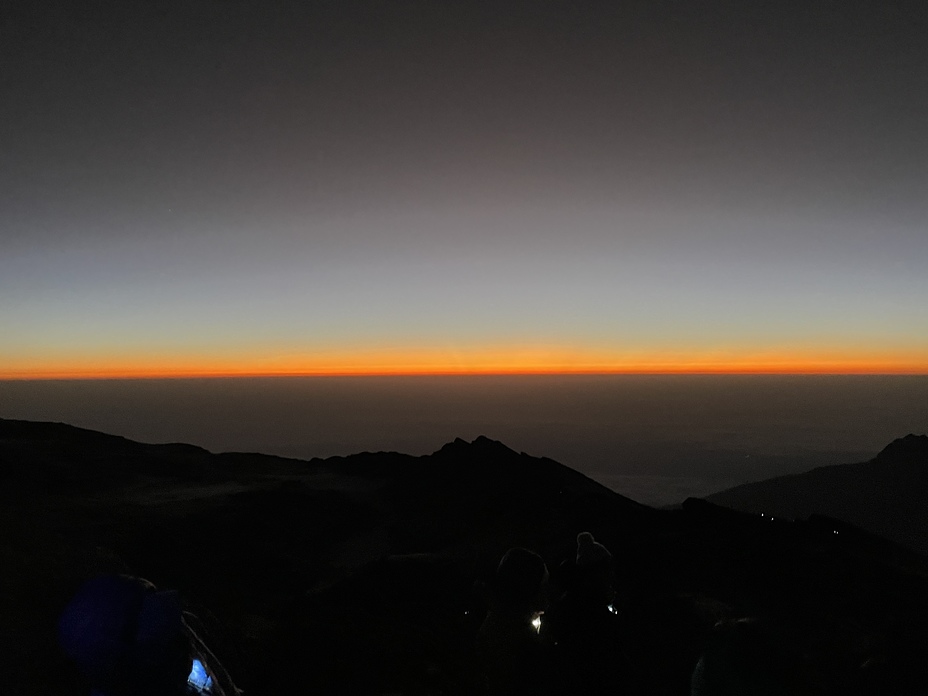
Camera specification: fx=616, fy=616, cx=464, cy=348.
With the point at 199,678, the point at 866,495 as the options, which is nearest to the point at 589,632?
the point at 199,678

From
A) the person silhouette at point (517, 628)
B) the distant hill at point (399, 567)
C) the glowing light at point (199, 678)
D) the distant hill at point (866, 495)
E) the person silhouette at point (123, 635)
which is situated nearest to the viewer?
the person silhouette at point (123, 635)

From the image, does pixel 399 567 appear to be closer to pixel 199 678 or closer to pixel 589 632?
pixel 199 678

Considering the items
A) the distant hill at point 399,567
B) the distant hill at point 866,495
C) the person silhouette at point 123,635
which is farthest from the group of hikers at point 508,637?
the distant hill at point 866,495

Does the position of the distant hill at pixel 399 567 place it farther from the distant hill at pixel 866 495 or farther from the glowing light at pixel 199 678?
the distant hill at pixel 866 495

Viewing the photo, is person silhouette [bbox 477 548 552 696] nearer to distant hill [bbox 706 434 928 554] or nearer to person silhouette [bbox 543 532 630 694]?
person silhouette [bbox 543 532 630 694]

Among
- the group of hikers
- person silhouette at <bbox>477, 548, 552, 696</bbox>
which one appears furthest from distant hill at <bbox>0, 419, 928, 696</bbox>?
the group of hikers

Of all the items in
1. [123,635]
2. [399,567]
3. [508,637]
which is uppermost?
[123,635]

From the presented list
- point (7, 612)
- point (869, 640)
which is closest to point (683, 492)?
point (869, 640)
